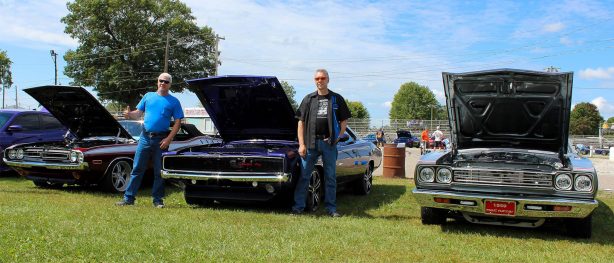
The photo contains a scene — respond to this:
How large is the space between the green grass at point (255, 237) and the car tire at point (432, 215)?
0.17m

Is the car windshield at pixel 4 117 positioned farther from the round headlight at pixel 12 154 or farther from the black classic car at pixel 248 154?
the black classic car at pixel 248 154

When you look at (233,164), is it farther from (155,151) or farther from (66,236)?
(66,236)

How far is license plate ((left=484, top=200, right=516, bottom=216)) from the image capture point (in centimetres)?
531

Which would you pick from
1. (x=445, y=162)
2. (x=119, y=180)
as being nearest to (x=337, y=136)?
(x=445, y=162)

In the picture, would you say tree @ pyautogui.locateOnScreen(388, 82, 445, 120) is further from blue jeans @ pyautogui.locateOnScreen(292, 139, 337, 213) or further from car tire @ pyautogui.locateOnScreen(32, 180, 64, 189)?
blue jeans @ pyautogui.locateOnScreen(292, 139, 337, 213)

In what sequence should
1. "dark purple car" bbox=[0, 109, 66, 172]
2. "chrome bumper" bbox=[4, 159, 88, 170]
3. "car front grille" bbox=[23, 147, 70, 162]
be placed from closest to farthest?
"chrome bumper" bbox=[4, 159, 88, 170] < "car front grille" bbox=[23, 147, 70, 162] < "dark purple car" bbox=[0, 109, 66, 172]

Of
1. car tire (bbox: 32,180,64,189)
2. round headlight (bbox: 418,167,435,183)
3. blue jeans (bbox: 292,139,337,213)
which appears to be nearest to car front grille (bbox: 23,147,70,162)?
car tire (bbox: 32,180,64,189)

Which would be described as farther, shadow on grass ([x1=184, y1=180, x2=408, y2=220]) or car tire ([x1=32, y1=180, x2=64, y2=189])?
car tire ([x1=32, y1=180, x2=64, y2=189])

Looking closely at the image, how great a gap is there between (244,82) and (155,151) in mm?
1505

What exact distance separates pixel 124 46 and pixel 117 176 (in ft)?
140

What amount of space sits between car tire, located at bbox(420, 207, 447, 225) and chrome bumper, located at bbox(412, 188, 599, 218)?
0.42 metres

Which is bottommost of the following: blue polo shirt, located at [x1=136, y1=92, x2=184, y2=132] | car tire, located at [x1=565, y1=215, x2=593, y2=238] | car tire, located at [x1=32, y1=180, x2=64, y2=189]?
car tire, located at [x1=32, y1=180, x2=64, y2=189]

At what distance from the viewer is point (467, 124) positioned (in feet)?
22.4

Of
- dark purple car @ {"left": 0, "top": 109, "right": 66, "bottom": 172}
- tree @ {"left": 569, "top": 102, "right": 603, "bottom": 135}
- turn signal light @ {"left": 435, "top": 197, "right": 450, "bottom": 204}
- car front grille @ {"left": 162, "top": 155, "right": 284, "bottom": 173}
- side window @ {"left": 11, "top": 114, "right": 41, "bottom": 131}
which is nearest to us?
turn signal light @ {"left": 435, "top": 197, "right": 450, "bottom": 204}
